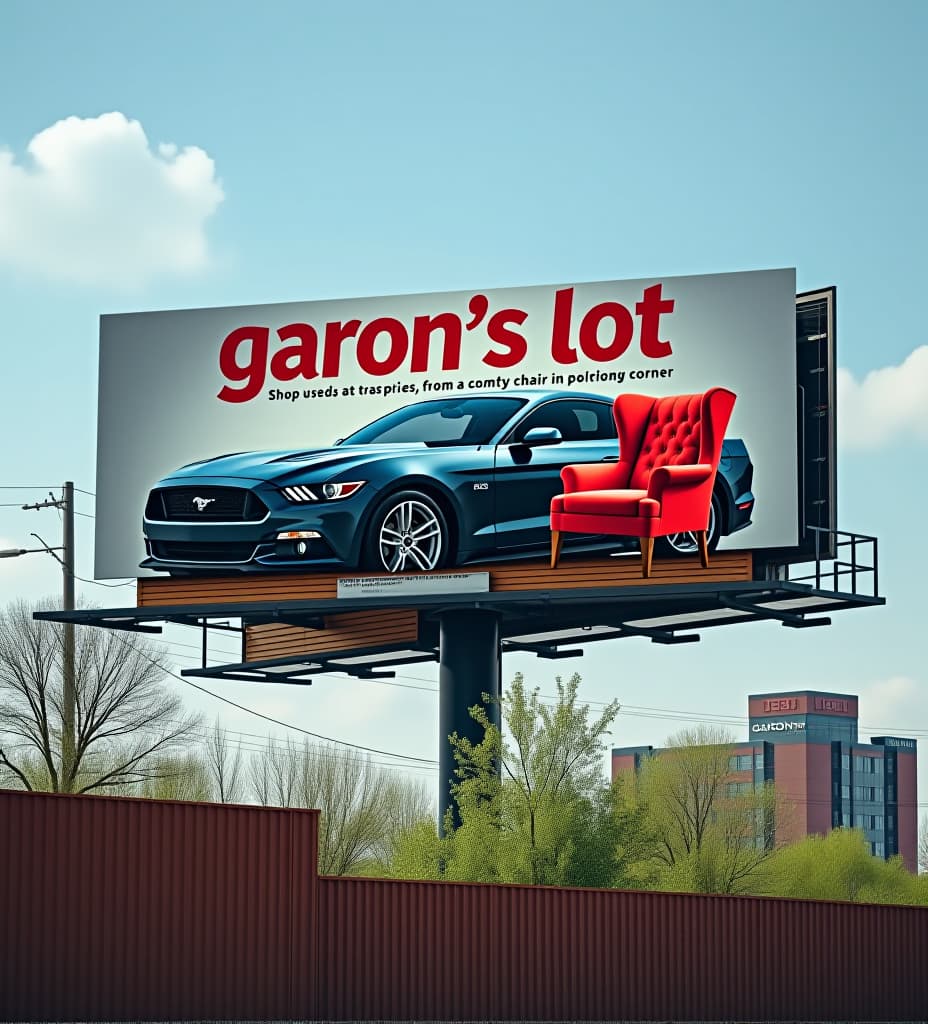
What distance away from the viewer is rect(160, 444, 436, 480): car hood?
1095 inches

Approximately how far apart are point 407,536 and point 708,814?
3687cm

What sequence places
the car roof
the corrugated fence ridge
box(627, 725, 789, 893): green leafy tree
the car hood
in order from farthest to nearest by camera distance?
box(627, 725, 789, 893): green leafy tree
the car roof
the car hood
the corrugated fence ridge

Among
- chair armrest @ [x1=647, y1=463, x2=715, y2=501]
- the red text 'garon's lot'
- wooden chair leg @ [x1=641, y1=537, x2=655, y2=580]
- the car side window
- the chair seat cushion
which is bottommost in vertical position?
wooden chair leg @ [x1=641, y1=537, x2=655, y2=580]

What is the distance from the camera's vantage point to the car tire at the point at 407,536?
2769cm

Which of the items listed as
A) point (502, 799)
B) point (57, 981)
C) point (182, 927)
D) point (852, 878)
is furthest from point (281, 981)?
point (852, 878)

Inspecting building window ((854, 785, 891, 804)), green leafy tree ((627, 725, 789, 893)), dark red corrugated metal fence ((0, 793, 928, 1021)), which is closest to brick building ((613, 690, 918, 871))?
building window ((854, 785, 891, 804))

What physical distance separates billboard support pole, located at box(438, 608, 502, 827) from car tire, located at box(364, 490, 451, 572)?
1.45 m

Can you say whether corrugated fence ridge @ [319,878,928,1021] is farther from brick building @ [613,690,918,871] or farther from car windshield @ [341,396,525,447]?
brick building @ [613,690,918,871]

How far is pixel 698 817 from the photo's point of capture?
202ft

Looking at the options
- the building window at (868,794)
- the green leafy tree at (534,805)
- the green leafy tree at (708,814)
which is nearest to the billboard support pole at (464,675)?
the green leafy tree at (534,805)

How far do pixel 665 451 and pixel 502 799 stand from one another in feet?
18.7

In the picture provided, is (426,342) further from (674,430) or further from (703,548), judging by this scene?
(703,548)

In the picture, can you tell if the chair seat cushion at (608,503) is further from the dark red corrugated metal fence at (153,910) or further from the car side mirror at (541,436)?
the dark red corrugated metal fence at (153,910)

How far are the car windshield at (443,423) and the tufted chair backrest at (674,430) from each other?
166cm
